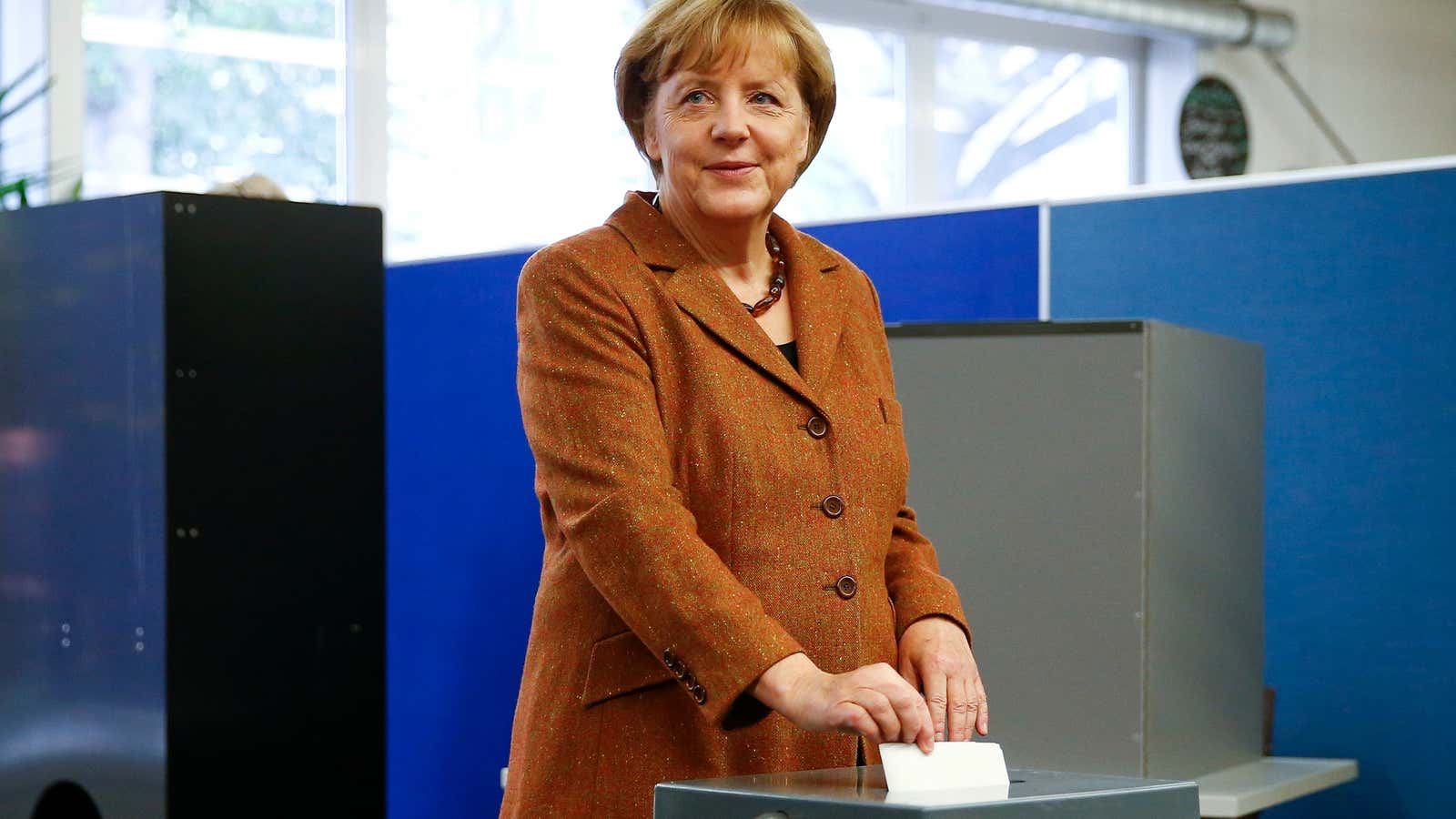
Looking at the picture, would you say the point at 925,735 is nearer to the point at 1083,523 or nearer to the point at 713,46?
the point at 713,46

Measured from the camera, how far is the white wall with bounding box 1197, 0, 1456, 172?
27.5ft

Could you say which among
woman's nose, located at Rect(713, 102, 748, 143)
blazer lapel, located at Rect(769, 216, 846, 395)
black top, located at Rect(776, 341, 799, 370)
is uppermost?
woman's nose, located at Rect(713, 102, 748, 143)

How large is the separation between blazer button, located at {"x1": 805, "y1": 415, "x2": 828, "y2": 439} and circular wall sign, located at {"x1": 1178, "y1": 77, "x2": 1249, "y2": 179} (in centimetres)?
735

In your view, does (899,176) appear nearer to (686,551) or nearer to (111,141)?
(111,141)

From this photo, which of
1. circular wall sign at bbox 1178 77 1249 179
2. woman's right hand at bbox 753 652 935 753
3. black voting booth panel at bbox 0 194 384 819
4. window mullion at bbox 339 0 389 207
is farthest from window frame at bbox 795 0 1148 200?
woman's right hand at bbox 753 652 935 753

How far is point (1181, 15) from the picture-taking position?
309 inches

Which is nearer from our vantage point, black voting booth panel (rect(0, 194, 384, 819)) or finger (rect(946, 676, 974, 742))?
finger (rect(946, 676, 974, 742))

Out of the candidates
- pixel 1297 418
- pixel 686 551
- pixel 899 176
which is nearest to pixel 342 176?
pixel 899 176

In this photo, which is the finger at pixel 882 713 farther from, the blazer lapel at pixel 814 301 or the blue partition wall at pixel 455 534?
the blue partition wall at pixel 455 534

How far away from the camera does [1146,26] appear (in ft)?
25.5

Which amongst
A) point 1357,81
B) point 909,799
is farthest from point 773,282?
point 1357,81

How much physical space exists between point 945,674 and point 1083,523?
832 millimetres

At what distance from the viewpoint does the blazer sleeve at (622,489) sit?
1.17 m

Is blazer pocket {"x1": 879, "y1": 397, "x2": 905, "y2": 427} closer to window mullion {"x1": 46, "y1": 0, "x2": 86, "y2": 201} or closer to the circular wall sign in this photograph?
window mullion {"x1": 46, "y1": 0, "x2": 86, "y2": 201}
